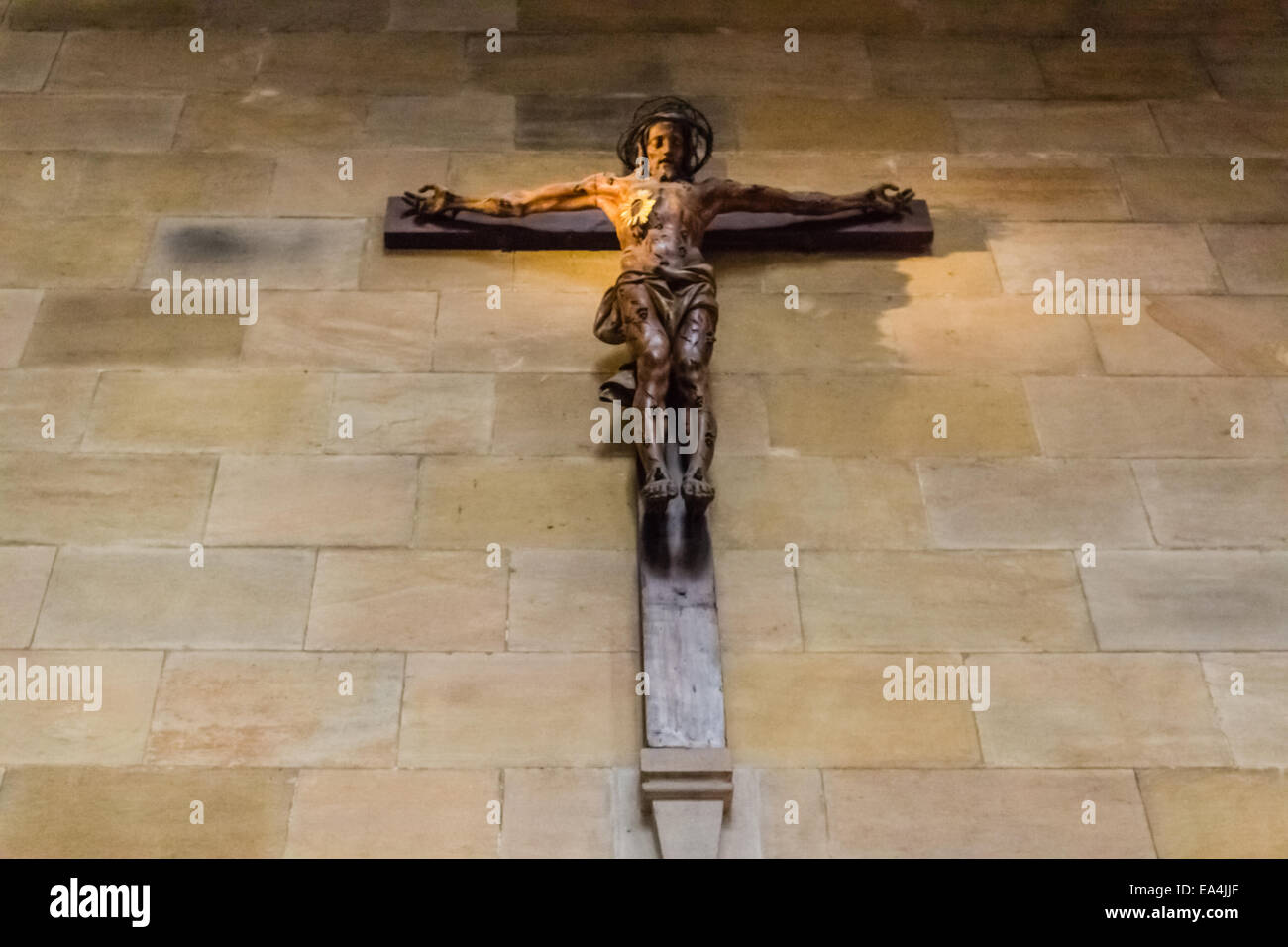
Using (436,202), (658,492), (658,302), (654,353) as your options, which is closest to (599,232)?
(436,202)

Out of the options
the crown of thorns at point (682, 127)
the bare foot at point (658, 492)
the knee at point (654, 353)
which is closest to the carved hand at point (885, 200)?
the crown of thorns at point (682, 127)

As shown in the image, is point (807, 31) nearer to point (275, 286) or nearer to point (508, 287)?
point (508, 287)

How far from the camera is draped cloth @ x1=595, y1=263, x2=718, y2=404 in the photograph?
6.89 metres

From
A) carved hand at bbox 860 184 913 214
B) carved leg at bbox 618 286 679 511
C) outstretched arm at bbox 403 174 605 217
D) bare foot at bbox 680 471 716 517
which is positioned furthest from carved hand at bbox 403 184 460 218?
bare foot at bbox 680 471 716 517

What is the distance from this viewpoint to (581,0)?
378 inches

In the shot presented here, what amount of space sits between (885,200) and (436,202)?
2.65m

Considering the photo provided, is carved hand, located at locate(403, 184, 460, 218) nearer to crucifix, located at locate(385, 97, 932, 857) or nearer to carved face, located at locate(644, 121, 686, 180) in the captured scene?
crucifix, located at locate(385, 97, 932, 857)

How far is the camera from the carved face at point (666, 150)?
7750 mm

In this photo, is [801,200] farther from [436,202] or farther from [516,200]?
[436,202]

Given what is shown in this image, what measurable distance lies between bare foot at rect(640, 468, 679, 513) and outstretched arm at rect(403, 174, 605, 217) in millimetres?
2098

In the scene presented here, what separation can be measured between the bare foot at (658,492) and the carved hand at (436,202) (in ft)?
8.05

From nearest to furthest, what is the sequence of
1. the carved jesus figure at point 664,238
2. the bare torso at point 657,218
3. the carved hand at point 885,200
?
the carved jesus figure at point 664,238
the bare torso at point 657,218
the carved hand at point 885,200

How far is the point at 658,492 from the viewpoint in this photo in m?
6.29

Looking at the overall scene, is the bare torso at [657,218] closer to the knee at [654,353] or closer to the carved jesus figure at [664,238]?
the carved jesus figure at [664,238]
